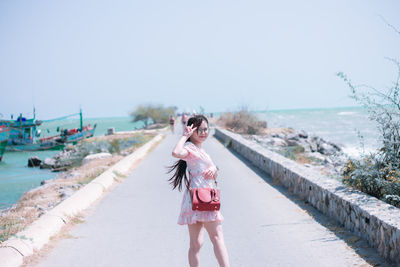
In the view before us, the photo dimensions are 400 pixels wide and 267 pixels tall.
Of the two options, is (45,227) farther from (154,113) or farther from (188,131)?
(154,113)

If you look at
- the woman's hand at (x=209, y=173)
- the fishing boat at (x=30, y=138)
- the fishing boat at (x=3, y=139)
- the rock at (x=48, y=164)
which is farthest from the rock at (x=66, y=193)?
the fishing boat at (x=30, y=138)

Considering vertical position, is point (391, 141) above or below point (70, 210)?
above

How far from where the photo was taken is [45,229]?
630 centimetres

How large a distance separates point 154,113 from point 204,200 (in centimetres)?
8295

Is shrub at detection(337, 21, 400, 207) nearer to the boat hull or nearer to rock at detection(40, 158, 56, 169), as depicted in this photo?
rock at detection(40, 158, 56, 169)

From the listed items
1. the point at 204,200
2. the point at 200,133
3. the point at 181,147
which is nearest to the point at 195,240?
the point at 204,200

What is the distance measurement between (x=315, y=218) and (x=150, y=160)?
11.5 meters

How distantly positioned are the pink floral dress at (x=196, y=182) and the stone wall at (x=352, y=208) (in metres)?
1.98

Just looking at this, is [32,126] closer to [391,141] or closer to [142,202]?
[142,202]

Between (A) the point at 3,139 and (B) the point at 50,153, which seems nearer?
(A) the point at 3,139

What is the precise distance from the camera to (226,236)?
6.48 m

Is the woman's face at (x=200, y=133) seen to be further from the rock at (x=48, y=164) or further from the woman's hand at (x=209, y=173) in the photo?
the rock at (x=48, y=164)

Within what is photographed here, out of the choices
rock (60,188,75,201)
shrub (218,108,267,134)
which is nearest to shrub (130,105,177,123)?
Answer: shrub (218,108,267,134)

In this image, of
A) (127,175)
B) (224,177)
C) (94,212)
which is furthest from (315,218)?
(127,175)
